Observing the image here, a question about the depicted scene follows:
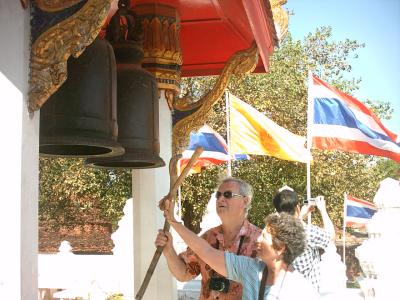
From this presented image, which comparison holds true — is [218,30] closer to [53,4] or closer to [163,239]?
[163,239]

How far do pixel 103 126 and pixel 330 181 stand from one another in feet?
→ 59.1

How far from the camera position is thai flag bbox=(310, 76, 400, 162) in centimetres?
866

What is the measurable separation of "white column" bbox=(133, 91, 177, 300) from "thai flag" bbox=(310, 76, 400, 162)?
553cm

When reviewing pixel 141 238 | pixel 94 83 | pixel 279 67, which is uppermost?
pixel 279 67

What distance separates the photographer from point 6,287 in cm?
169

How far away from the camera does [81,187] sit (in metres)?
21.4

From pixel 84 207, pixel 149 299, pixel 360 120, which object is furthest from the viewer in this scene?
pixel 84 207

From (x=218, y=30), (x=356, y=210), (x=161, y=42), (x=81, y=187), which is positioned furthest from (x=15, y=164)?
(x=81, y=187)

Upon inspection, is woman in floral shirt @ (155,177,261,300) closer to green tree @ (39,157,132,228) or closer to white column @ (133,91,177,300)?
white column @ (133,91,177,300)

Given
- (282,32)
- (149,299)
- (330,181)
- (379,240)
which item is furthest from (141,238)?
(330,181)

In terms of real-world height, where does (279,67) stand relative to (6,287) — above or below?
above

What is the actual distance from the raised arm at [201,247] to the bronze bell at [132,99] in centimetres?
29

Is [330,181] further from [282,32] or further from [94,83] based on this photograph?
[94,83]

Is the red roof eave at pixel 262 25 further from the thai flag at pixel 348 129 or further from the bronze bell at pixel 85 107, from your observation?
the thai flag at pixel 348 129
